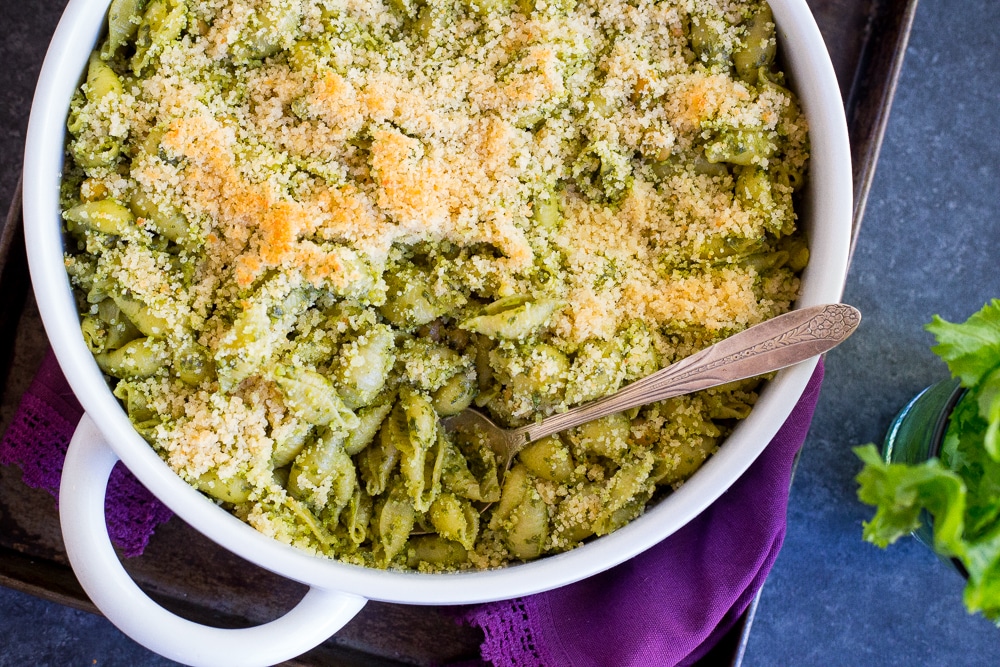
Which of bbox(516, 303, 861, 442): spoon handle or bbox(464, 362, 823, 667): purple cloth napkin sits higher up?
bbox(516, 303, 861, 442): spoon handle

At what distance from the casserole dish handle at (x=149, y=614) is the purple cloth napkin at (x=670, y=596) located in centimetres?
45

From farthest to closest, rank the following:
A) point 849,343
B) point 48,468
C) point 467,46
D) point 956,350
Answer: point 849,343 → point 48,468 → point 467,46 → point 956,350

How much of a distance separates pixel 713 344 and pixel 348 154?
78 cm

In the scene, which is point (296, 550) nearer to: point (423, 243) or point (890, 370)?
point (423, 243)

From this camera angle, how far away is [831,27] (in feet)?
6.70

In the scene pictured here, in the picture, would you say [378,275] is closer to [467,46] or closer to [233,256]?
[233,256]

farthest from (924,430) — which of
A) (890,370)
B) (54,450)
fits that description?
(54,450)

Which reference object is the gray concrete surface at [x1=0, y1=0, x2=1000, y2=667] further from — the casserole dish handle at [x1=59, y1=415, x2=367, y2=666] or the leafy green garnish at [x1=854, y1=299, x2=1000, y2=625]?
the casserole dish handle at [x1=59, y1=415, x2=367, y2=666]

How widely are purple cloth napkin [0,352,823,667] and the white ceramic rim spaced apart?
11.0 inches

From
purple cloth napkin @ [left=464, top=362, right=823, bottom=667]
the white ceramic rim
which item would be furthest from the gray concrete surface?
the white ceramic rim

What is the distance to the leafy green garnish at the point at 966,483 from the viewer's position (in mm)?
1354

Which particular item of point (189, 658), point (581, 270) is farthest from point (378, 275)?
point (189, 658)

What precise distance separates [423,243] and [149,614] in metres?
0.86

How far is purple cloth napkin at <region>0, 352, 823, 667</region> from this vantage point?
182 centimetres
